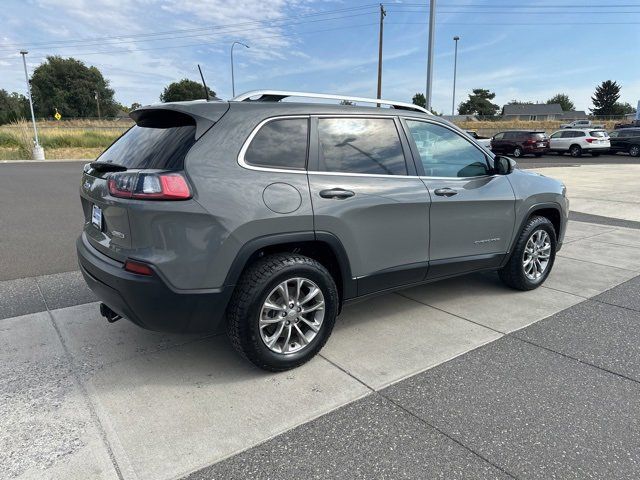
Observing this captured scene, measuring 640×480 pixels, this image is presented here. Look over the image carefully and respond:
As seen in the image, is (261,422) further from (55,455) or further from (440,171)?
(440,171)

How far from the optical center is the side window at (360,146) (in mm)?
3277

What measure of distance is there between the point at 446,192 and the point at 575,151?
28684mm

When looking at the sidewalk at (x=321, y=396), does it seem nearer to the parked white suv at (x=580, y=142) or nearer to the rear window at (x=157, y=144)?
the rear window at (x=157, y=144)

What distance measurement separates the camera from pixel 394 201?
3.47m

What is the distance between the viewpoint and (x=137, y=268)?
2.70 meters

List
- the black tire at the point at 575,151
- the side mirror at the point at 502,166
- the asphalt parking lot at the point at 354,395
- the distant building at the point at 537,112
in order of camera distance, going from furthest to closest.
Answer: the distant building at the point at 537,112 → the black tire at the point at 575,151 → the side mirror at the point at 502,166 → the asphalt parking lot at the point at 354,395

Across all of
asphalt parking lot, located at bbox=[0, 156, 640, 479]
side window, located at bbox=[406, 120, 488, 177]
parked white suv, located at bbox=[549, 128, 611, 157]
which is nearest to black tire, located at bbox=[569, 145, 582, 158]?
parked white suv, located at bbox=[549, 128, 611, 157]

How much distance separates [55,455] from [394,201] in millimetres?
2569

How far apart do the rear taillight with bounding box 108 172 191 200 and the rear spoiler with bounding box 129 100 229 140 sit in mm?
329

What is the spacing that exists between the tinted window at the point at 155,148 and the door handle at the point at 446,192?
1.96 m

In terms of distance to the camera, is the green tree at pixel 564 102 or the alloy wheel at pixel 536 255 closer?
the alloy wheel at pixel 536 255

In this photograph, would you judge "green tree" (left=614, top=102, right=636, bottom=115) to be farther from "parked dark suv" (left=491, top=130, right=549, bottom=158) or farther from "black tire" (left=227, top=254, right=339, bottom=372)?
"black tire" (left=227, top=254, right=339, bottom=372)

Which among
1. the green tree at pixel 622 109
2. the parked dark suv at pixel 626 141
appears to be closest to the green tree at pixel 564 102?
the green tree at pixel 622 109

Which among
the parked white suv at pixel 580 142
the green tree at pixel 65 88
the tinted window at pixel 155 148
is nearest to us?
the tinted window at pixel 155 148
